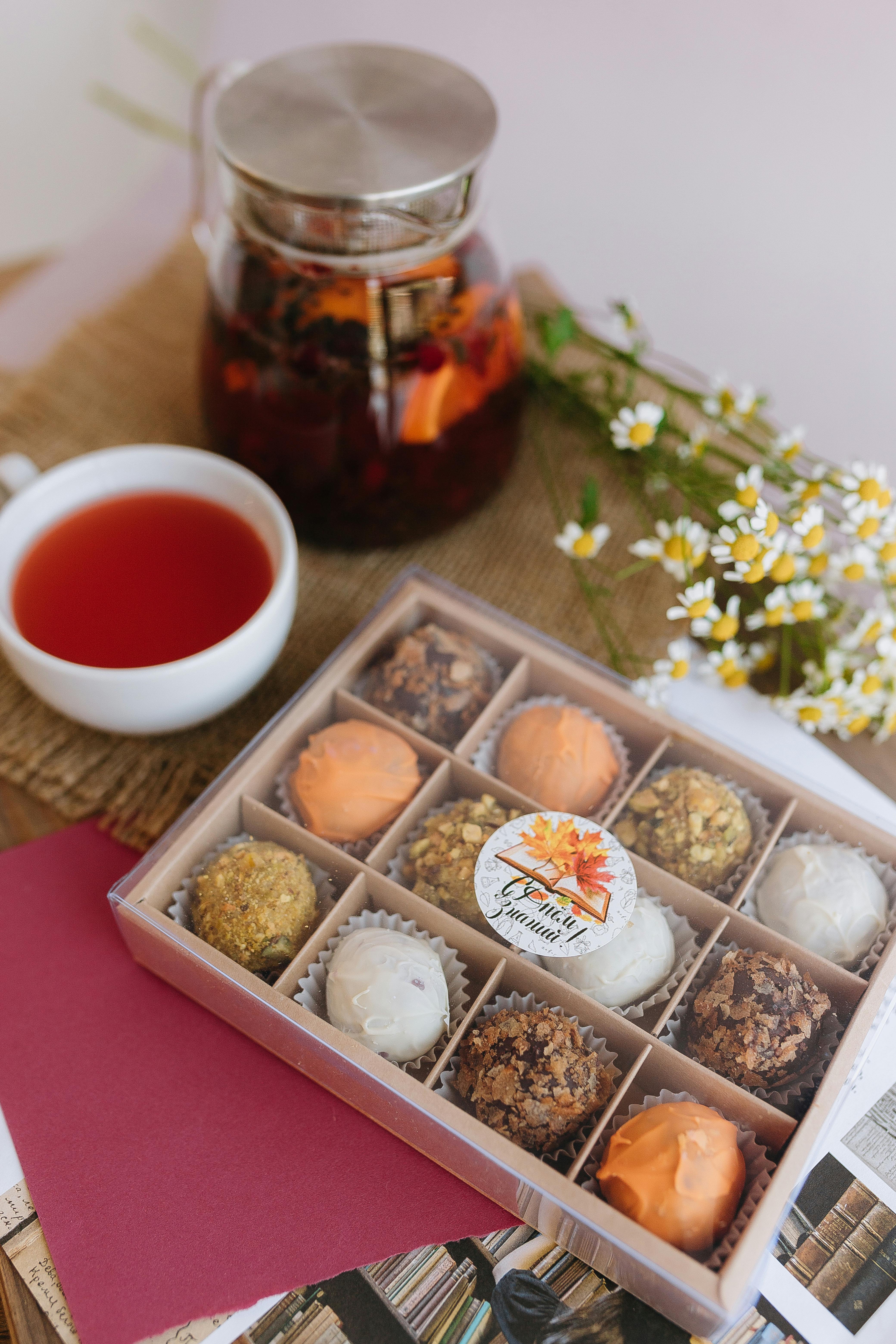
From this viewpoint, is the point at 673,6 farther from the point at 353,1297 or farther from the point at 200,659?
the point at 353,1297

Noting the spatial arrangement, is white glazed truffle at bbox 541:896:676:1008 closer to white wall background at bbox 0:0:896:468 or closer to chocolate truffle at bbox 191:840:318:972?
chocolate truffle at bbox 191:840:318:972

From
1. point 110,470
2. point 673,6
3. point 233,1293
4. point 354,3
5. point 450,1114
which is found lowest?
point 233,1293

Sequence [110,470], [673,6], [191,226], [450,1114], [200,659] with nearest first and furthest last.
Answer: [450,1114] < [200,659] < [110,470] < [673,6] < [191,226]

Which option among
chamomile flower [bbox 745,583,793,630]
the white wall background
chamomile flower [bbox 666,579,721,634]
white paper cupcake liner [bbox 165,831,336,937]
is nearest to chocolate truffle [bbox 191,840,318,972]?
white paper cupcake liner [bbox 165,831,336,937]

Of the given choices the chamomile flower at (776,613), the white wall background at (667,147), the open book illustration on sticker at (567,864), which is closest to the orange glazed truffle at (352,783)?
the open book illustration on sticker at (567,864)

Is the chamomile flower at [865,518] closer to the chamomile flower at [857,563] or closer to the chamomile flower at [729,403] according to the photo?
the chamomile flower at [857,563]

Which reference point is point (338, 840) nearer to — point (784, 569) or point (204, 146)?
point (784, 569)

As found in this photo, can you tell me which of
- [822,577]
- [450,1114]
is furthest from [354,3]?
[450,1114]
